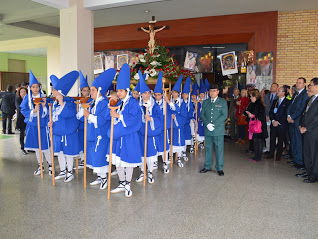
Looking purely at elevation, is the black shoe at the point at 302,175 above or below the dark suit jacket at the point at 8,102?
below

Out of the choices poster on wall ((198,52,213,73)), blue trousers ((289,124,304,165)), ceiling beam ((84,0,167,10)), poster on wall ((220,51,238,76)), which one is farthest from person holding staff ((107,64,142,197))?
poster on wall ((198,52,213,73))

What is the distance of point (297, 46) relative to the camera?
8633 millimetres

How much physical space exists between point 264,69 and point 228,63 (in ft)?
4.56

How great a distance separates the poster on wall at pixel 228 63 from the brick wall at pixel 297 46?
55.1 inches

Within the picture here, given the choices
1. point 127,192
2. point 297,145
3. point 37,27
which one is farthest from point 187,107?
point 37,27

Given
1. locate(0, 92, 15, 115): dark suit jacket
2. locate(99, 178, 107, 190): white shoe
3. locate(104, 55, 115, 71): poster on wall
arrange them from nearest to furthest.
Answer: locate(99, 178, 107, 190): white shoe < locate(0, 92, 15, 115): dark suit jacket < locate(104, 55, 115, 71): poster on wall

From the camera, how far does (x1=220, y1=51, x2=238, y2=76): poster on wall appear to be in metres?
9.61

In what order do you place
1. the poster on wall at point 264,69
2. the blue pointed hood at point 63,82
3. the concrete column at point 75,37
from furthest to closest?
1. the poster on wall at point 264,69
2. the concrete column at point 75,37
3. the blue pointed hood at point 63,82

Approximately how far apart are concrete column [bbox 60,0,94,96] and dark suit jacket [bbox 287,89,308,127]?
4707 millimetres

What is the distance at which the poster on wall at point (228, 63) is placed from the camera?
31.5ft

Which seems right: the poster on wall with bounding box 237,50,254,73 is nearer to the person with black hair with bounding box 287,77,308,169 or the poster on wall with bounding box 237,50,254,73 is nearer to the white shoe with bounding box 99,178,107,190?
the person with black hair with bounding box 287,77,308,169

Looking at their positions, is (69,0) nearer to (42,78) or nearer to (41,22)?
(41,22)

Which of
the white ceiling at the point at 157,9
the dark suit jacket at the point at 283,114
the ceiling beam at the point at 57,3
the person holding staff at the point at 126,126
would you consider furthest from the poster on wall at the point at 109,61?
the person holding staff at the point at 126,126

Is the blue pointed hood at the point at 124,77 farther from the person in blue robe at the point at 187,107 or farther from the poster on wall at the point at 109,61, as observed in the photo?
the poster on wall at the point at 109,61
